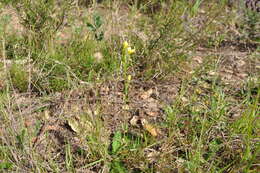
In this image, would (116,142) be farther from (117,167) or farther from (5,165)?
(5,165)

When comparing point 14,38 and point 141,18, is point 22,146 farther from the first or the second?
point 141,18

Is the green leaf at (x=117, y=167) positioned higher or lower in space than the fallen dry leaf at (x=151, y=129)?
lower

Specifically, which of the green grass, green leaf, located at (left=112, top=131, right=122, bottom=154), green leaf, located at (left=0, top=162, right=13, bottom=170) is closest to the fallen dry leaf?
the green grass

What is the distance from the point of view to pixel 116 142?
1.38 m

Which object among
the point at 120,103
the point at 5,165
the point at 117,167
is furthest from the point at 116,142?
the point at 5,165

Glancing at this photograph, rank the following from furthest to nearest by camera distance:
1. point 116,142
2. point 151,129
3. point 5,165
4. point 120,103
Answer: point 120,103
point 151,129
point 116,142
point 5,165

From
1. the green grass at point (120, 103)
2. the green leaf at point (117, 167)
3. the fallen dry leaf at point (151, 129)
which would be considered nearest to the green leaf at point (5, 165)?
the green grass at point (120, 103)

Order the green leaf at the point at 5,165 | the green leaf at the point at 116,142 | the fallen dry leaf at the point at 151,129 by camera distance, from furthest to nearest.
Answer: the fallen dry leaf at the point at 151,129 < the green leaf at the point at 116,142 < the green leaf at the point at 5,165

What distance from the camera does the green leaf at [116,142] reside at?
136 centimetres

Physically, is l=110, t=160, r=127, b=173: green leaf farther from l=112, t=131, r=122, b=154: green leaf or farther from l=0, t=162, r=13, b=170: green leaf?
l=0, t=162, r=13, b=170: green leaf

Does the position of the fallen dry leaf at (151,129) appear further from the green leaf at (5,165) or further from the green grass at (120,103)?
the green leaf at (5,165)

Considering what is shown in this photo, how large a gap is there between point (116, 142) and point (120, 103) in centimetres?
36

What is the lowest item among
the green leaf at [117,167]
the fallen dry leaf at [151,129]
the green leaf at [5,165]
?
the green leaf at [117,167]

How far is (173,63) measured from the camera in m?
1.95
